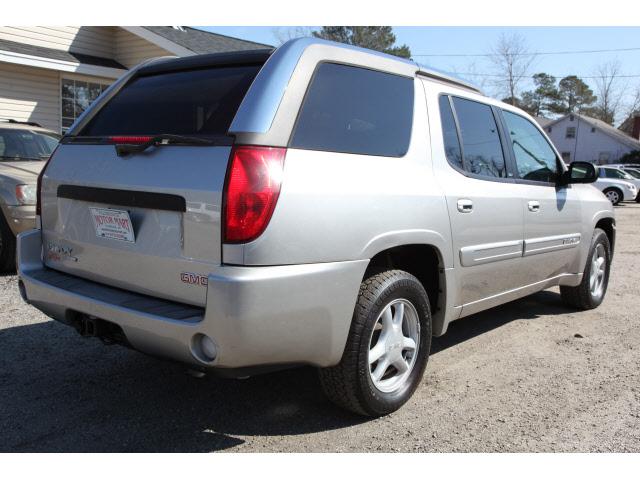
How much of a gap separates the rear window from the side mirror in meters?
3.26

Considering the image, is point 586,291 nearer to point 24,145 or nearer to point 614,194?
point 24,145

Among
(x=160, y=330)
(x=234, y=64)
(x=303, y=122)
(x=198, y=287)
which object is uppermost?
(x=234, y=64)

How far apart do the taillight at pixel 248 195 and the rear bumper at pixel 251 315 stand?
0.16 metres

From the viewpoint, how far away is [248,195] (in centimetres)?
250

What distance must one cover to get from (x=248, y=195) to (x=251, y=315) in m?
0.50

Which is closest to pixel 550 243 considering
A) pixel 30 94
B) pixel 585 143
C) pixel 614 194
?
pixel 30 94

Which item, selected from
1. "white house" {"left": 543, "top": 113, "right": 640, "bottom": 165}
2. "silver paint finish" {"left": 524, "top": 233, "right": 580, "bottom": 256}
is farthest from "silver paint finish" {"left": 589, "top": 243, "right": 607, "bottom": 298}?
"white house" {"left": 543, "top": 113, "right": 640, "bottom": 165}

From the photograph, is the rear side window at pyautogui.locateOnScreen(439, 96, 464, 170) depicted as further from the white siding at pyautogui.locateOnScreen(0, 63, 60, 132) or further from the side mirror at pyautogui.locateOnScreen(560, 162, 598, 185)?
the white siding at pyautogui.locateOnScreen(0, 63, 60, 132)

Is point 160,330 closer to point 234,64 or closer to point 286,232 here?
point 286,232

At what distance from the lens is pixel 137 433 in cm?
297

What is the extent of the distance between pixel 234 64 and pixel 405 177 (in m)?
1.08

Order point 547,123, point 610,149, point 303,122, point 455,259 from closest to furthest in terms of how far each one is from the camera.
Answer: point 303,122 < point 455,259 < point 610,149 < point 547,123
